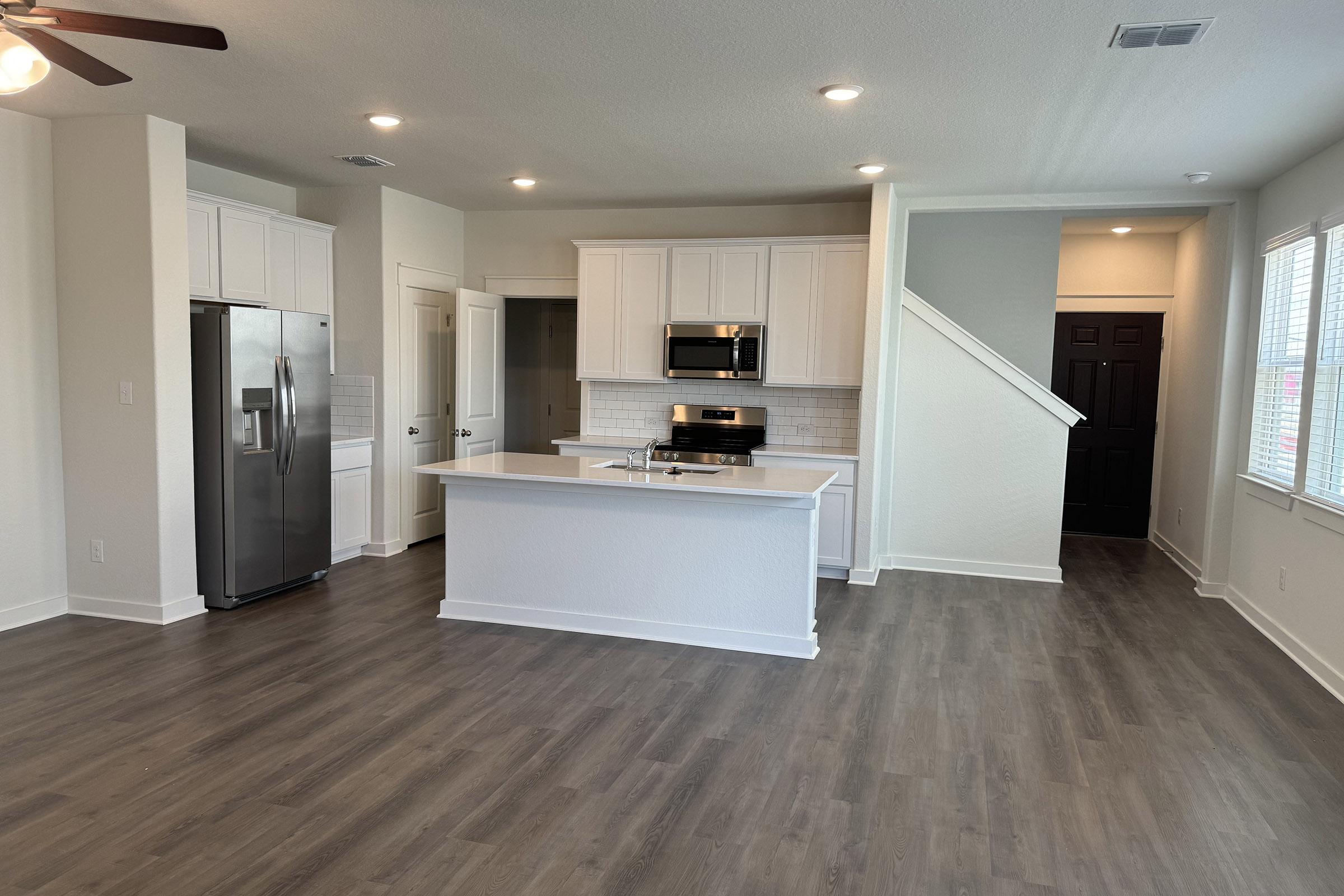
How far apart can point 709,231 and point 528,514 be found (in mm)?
2952

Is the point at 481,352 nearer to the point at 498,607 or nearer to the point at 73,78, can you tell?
the point at 498,607

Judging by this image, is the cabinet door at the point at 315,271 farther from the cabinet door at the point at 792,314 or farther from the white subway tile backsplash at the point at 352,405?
the cabinet door at the point at 792,314

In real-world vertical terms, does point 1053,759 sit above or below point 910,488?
below

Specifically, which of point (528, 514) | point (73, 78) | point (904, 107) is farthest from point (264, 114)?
point (904, 107)

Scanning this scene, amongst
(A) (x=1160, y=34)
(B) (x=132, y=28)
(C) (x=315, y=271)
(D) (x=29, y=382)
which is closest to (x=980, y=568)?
(A) (x=1160, y=34)

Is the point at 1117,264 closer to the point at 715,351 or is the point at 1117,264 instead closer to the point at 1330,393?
the point at 1330,393

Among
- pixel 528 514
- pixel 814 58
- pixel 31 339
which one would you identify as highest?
pixel 814 58

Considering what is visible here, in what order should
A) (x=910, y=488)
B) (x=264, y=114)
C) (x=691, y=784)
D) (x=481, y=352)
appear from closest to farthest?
(x=691, y=784), (x=264, y=114), (x=910, y=488), (x=481, y=352)

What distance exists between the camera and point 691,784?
2977mm

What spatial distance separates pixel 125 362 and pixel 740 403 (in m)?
3.97

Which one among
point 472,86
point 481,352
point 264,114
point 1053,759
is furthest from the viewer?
point 481,352

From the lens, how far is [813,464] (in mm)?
6020

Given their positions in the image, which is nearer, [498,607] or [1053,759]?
[1053,759]

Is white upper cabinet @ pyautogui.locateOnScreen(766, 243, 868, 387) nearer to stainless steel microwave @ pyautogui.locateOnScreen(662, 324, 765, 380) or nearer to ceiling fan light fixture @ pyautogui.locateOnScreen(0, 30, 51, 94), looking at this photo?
stainless steel microwave @ pyautogui.locateOnScreen(662, 324, 765, 380)
